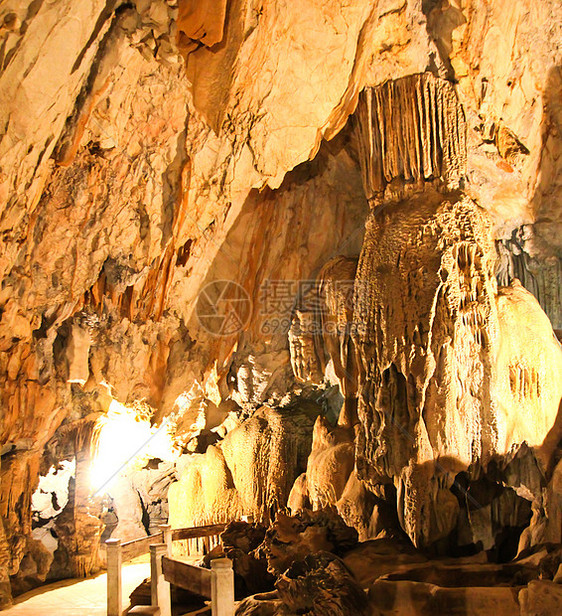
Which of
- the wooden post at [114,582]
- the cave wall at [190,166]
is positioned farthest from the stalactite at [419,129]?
the wooden post at [114,582]

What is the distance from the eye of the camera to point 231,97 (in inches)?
183

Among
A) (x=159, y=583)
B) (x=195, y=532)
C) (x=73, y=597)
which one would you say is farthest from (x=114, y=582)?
(x=73, y=597)

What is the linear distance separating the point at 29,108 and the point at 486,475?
14.5 feet

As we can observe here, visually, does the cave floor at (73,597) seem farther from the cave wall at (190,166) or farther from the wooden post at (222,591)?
the wooden post at (222,591)

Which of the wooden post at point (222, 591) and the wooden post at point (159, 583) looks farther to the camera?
the wooden post at point (159, 583)

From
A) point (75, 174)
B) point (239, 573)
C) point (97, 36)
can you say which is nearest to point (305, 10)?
point (97, 36)

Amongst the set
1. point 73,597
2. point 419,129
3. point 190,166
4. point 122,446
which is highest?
point 419,129

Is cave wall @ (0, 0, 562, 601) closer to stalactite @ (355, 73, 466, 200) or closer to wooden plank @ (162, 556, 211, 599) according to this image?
stalactite @ (355, 73, 466, 200)

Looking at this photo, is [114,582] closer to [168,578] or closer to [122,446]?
[168,578]

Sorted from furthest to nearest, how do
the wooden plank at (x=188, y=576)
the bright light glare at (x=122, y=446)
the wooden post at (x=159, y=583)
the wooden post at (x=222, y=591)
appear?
the bright light glare at (x=122, y=446)
the wooden post at (x=159, y=583)
the wooden plank at (x=188, y=576)
the wooden post at (x=222, y=591)

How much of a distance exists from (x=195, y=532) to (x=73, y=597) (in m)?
1.47

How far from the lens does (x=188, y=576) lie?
13.1 feet

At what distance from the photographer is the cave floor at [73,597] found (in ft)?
18.1

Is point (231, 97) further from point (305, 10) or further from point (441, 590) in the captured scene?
point (441, 590)
